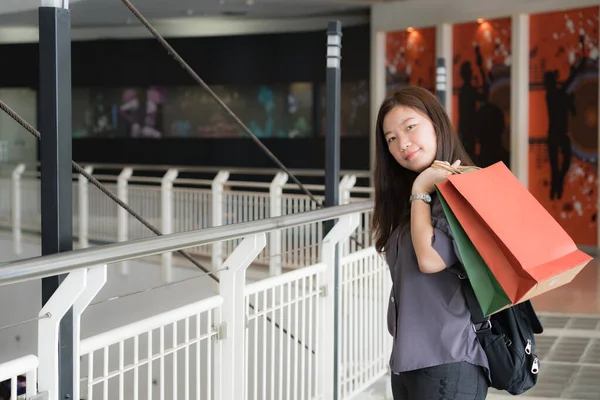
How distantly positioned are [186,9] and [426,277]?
35.6 feet

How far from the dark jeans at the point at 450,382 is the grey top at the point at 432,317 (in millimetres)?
22

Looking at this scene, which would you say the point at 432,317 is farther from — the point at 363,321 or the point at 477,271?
the point at 363,321

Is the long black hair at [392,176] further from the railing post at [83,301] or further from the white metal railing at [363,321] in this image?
the white metal railing at [363,321]

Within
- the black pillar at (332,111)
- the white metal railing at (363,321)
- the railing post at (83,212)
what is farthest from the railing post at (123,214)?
the black pillar at (332,111)

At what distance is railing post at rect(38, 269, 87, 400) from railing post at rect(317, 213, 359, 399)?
1.60 m

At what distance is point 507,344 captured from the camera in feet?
6.12

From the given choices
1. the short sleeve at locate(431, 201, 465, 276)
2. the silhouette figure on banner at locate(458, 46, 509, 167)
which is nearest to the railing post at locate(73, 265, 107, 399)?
the short sleeve at locate(431, 201, 465, 276)

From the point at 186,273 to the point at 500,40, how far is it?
4925mm

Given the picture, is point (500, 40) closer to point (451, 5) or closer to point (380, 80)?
point (451, 5)

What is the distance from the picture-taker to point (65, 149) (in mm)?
1773

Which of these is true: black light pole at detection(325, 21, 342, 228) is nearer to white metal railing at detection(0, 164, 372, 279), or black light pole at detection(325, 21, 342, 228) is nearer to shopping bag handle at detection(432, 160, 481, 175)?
shopping bag handle at detection(432, 160, 481, 175)

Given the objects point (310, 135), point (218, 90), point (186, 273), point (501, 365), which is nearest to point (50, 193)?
point (501, 365)

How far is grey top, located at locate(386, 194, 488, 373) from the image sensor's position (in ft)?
6.07

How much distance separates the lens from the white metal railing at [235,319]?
169 centimetres
